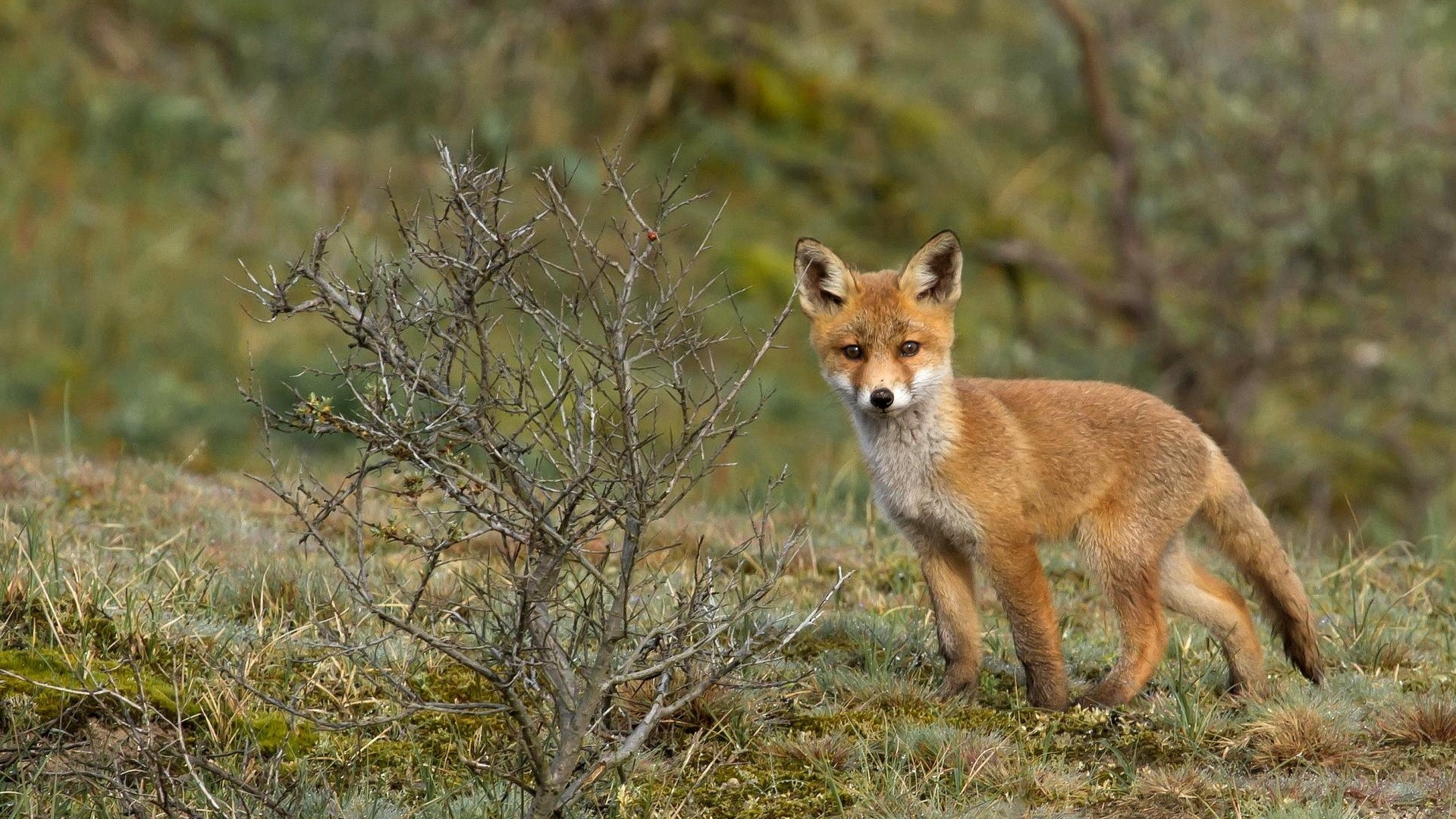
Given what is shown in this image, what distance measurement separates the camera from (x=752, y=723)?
4652 mm

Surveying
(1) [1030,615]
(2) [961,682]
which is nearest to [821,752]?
(2) [961,682]

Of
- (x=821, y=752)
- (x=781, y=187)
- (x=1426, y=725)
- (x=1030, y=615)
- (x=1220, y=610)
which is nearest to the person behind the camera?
(x=821, y=752)

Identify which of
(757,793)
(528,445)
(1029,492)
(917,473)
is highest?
(528,445)

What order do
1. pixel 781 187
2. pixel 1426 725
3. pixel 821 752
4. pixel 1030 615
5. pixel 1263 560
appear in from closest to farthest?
pixel 821 752 → pixel 1426 725 → pixel 1030 615 → pixel 1263 560 → pixel 781 187

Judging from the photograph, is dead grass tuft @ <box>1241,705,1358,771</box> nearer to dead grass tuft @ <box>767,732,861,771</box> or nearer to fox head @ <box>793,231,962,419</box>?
dead grass tuft @ <box>767,732,861,771</box>

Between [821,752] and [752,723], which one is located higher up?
[752,723]

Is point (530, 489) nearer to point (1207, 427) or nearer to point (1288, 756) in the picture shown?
point (1288, 756)

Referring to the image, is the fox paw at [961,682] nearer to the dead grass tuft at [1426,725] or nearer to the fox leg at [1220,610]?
the fox leg at [1220,610]

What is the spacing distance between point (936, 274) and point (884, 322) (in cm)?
33

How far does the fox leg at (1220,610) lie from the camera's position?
16.9 feet

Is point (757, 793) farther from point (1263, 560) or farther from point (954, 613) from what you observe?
point (1263, 560)

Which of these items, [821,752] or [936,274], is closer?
[821,752]

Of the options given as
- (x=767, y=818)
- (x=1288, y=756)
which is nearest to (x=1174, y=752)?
(x=1288, y=756)

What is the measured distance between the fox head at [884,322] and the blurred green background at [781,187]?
5336mm
